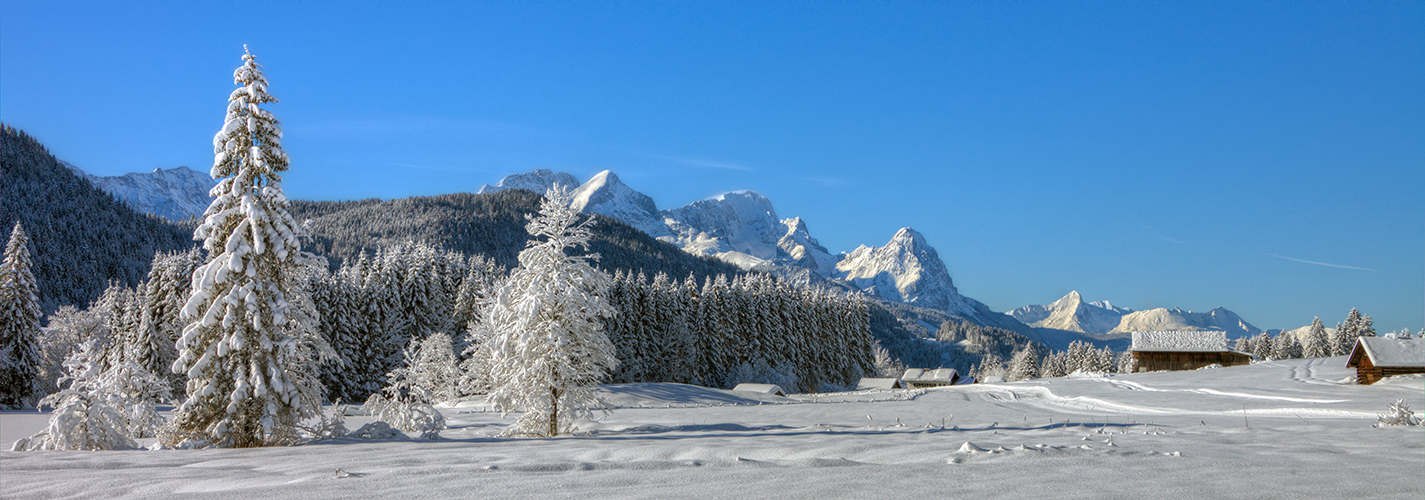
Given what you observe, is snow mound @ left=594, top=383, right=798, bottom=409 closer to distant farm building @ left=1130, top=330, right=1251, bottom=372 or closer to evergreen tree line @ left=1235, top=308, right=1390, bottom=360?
distant farm building @ left=1130, top=330, right=1251, bottom=372

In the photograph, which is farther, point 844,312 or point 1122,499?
point 844,312

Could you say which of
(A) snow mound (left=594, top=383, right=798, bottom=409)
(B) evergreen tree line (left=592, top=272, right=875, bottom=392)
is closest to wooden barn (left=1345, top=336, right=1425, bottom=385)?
(A) snow mound (left=594, top=383, right=798, bottom=409)

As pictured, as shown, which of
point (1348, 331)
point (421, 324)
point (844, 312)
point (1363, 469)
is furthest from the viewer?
point (844, 312)

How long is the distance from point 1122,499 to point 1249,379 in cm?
4578

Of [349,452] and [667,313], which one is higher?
[667,313]

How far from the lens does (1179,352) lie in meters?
71.9

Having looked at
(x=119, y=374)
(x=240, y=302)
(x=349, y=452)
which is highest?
(x=240, y=302)

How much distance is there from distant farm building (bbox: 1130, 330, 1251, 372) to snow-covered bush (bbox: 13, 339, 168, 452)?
76.6 m

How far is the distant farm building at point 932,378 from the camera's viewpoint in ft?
312

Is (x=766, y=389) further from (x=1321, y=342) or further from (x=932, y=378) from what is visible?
(x=1321, y=342)

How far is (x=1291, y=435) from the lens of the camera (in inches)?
610

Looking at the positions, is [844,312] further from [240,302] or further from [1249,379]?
[240,302]

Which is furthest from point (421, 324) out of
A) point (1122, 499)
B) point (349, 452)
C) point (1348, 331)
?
point (1348, 331)

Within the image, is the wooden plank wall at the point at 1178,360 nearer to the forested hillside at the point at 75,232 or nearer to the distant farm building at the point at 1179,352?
the distant farm building at the point at 1179,352
